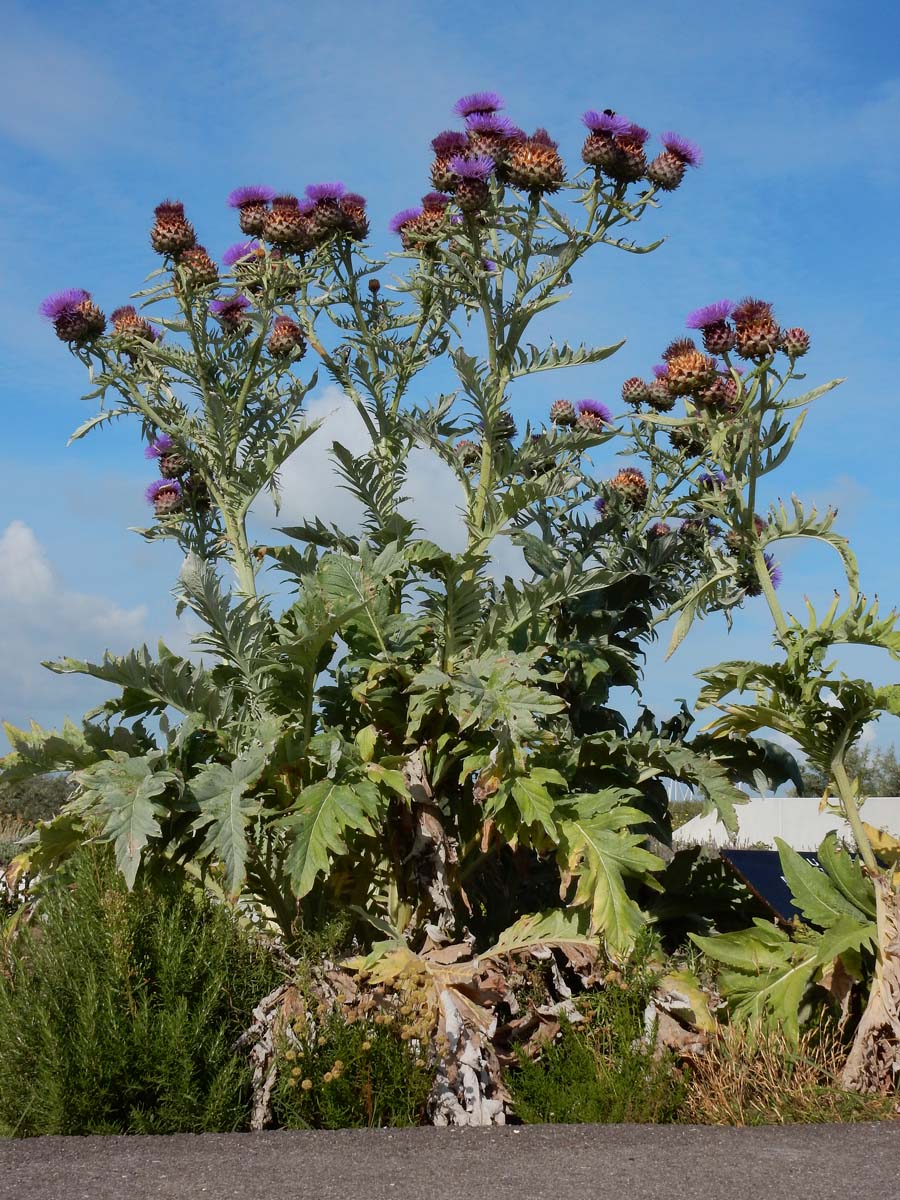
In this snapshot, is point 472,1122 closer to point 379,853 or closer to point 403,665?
point 379,853

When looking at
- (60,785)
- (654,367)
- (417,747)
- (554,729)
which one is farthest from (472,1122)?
(60,785)

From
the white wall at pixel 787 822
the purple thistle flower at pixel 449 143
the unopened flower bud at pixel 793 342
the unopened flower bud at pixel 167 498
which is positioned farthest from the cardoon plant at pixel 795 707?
the white wall at pixel 787 822

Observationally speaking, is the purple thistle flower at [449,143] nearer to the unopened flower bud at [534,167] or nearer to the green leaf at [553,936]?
the unopened flower bud at [534,167]

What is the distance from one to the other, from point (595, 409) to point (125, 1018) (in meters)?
4.84

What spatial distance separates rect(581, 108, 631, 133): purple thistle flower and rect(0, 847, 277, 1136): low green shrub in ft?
14.0

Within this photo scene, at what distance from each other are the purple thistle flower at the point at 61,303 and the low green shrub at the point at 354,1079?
185 inches

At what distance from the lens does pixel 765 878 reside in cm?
721

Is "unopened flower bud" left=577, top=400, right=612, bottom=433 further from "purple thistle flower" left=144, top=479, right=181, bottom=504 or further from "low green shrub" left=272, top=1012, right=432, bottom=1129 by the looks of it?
"low green shrub" left=272, top=1012, right=432, bottom=1129

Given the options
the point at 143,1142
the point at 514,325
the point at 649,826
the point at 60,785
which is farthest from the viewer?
the point at 60,785

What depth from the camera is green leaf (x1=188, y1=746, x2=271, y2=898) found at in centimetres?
470

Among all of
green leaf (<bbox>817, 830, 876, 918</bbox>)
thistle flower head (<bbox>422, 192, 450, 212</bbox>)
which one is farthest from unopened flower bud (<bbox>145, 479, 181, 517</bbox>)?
green leaf (<bbox>817, 830, 876, 918</bbox>)

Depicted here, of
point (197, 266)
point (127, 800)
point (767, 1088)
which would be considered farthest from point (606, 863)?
point (197, 266)

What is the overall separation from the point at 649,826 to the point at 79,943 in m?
3.27

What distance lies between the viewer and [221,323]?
309 inches
